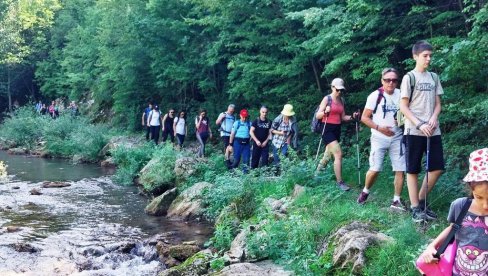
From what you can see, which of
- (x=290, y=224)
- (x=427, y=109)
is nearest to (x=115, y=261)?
(x=290, y=224)

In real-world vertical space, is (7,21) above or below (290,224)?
above

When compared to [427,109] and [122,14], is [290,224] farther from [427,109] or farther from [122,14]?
[122,14]

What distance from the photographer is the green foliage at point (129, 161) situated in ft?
54.6

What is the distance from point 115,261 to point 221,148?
33.8ft

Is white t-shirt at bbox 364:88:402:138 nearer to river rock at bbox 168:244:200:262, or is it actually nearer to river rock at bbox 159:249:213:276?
river rock at bbox 159:249:213:276

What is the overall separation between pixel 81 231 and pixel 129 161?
24.7 ft

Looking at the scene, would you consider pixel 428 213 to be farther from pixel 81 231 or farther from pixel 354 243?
pixel 81 231

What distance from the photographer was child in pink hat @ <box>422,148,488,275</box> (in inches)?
133

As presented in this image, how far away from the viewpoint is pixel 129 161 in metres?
17.9

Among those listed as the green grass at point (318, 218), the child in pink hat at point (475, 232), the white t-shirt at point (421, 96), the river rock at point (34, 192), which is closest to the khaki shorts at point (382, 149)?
the green grass at point (318, 218)

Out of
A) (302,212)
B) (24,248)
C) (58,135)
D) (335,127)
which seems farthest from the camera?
(58,135)

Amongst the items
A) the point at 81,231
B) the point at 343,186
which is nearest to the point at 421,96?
the point at 343,186

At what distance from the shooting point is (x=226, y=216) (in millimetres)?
9859

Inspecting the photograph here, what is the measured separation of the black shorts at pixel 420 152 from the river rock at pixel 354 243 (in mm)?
923
